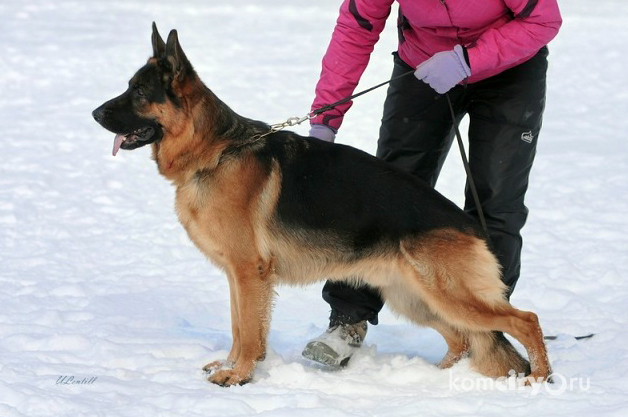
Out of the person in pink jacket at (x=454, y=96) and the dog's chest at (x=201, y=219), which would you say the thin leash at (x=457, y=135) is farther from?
the dog's chest at (x=201, y=219)

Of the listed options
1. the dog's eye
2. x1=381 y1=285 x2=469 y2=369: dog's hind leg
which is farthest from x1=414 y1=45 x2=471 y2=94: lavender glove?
the dog's eye

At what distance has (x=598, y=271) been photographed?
526 cm

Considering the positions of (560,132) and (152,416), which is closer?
(152,416)

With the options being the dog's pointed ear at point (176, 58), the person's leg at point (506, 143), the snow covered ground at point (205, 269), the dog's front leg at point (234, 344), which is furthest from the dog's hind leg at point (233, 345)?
the person's leg at point (506, 143)

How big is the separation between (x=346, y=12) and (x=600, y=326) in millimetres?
2169

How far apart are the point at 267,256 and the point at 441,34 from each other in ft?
4.41

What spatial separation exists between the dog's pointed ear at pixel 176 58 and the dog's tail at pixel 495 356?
1.76 metres

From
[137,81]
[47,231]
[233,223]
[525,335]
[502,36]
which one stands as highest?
[502,36]

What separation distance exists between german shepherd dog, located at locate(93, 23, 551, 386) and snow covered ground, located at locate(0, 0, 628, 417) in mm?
273

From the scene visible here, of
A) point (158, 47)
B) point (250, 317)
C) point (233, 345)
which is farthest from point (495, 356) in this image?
point (158, 47)

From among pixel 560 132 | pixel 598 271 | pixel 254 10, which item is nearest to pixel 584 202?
pixel 598 271

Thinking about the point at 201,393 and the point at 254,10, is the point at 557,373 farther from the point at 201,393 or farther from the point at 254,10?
the point at 254,10

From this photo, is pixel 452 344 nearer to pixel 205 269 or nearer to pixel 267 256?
pixel 267 256

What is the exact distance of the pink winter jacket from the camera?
3594 mm
